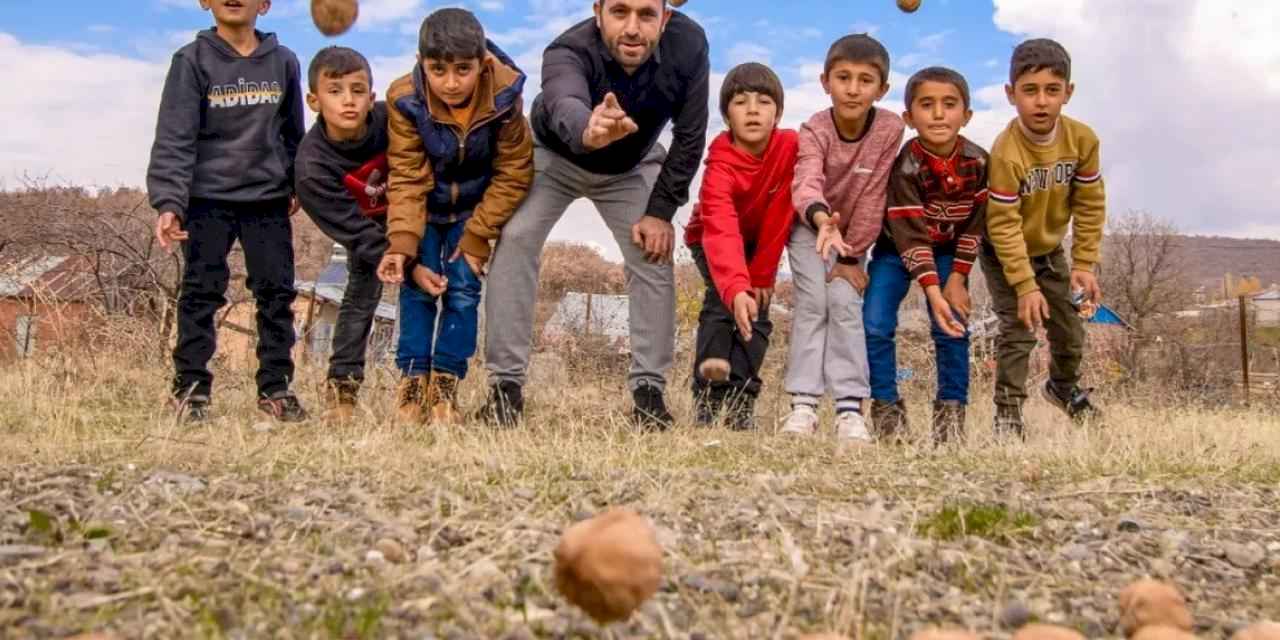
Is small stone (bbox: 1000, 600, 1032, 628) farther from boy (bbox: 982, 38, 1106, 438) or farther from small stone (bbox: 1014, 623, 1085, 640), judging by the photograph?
boy (bbox: 982, 38, 1106, 438)

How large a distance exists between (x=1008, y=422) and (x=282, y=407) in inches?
120

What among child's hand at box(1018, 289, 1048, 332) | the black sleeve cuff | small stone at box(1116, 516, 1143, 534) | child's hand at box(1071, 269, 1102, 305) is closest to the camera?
small stone at box(1116, 516, 1143, 534)

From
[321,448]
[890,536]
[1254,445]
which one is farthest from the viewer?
[1254,445]

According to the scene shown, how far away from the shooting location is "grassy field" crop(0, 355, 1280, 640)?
1.70 meters

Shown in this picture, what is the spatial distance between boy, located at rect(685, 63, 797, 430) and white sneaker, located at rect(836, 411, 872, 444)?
1.44ft

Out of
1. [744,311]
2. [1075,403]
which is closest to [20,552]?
[744,311]

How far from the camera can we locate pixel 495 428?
4246 mm

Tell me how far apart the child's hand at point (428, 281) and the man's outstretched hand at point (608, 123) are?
3.23 ft

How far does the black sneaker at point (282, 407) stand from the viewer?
463 centimetres

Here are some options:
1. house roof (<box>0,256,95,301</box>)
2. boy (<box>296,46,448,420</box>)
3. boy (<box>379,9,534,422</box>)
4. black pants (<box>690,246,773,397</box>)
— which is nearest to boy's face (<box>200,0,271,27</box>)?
boy (<box>296,46,448,420</box>)

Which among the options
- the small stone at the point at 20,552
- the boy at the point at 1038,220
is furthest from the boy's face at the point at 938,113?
the small stone at the point at 20,552

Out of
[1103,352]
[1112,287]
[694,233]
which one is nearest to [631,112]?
[694,233]

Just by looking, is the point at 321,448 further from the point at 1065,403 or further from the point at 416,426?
the point at 1065,403

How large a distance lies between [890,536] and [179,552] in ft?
4.21
